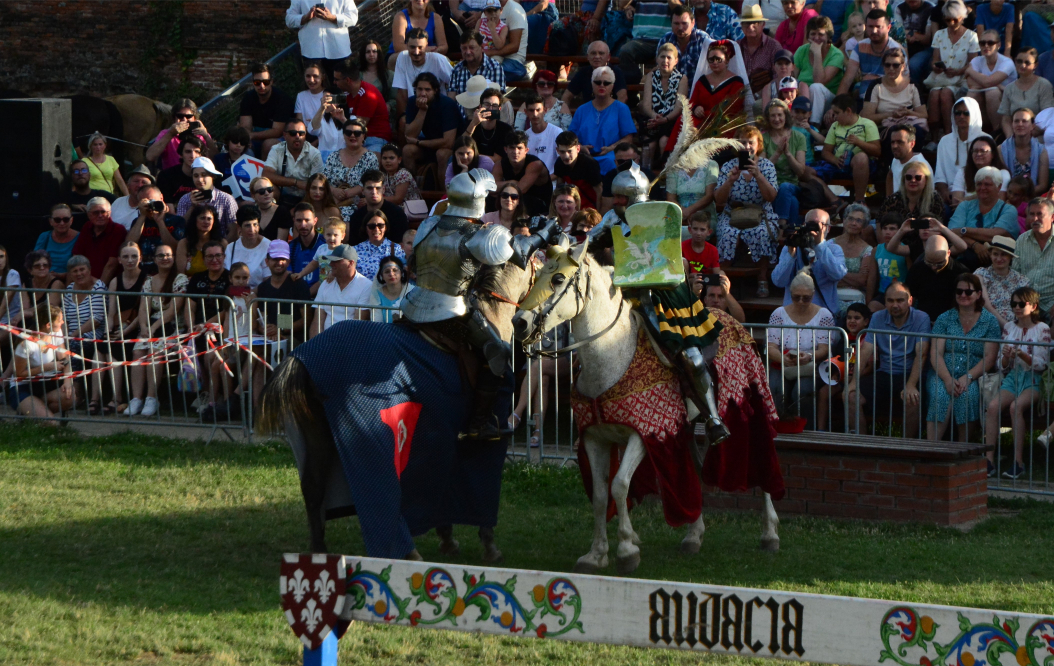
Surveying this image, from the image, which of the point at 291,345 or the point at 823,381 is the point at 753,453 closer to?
the point at 823,381

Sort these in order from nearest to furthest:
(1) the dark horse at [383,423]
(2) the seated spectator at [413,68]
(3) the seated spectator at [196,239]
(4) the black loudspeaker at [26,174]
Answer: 1. (1) the dark horse at [383,423]
2. (3) the seated spectator at [196,239]
3. (4) the black loudspeaker at [26,174]
4. (2) the seated spectator at [413,68]

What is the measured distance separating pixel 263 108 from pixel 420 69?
6.41 feet

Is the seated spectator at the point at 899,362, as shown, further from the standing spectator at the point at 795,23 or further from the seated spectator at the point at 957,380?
the standing spectator at the point at 795,23

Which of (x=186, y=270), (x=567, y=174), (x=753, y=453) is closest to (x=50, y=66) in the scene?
(x=186, y=270)

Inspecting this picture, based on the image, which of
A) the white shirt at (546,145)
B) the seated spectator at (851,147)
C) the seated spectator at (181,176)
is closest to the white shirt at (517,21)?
the white shirt at (546,145)

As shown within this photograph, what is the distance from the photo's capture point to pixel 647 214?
7484 millimetres

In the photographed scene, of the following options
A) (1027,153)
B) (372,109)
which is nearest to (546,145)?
(372,109)

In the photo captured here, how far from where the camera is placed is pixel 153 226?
43.6 feet

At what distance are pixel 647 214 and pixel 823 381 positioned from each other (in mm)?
3285

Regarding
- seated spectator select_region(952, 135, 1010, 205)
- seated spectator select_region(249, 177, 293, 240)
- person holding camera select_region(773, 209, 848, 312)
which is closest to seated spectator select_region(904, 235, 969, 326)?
person holding camera select_region(773, 209, 848, 312)

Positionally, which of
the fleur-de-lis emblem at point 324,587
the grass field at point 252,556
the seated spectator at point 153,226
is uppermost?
the seated spectator at point 153,226

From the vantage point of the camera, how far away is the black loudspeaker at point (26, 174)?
14.4 meters

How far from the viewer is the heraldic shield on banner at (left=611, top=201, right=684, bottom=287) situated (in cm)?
747

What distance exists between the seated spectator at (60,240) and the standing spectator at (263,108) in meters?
2.55
